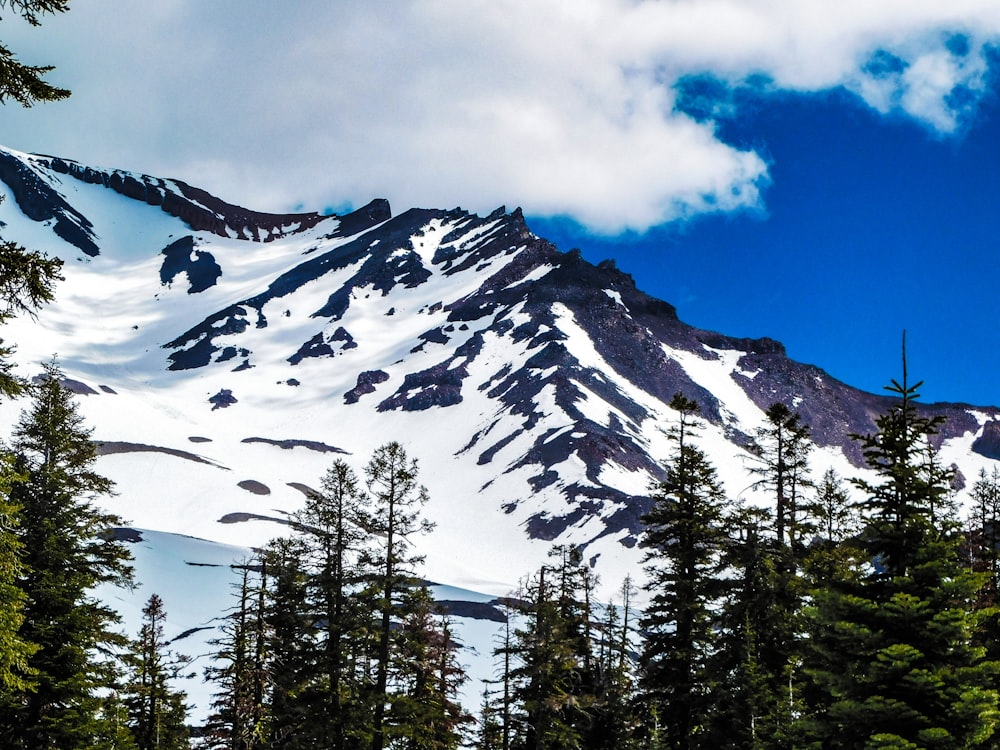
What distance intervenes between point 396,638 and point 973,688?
17424 mm

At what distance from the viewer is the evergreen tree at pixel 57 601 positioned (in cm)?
2047

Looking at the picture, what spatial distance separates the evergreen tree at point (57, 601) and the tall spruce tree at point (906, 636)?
16495 millimetres

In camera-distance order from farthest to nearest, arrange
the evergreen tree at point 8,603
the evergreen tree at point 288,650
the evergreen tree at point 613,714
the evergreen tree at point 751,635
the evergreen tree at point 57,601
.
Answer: the evergreen tree at point 613,714, the evergreen tree at point 288,650, the evergreen tree at point 751,635, the evergreen tree at point 57,601, the evergreen tree at point 8,603

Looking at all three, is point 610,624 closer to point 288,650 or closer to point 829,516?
point 829,516

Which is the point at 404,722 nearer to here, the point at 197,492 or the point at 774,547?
the point at 774,547

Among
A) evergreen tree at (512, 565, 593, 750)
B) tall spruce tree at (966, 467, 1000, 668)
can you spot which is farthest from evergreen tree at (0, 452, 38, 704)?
evergreen tree at (512, 565, 593, 750)

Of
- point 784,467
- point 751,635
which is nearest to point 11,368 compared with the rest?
point 751,635

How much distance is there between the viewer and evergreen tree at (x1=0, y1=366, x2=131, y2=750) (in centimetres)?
2047

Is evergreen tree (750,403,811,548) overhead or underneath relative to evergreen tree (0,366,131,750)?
overhead

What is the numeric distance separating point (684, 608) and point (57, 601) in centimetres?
1634

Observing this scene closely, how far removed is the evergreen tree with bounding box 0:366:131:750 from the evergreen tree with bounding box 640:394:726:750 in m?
14.7

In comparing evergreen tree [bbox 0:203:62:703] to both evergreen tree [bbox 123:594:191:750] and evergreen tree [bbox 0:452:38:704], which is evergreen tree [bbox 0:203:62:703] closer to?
evergreen tree [bbox 0:452:38:704]

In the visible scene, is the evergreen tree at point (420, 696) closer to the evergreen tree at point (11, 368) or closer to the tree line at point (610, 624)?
the tree line at point (610, 624)

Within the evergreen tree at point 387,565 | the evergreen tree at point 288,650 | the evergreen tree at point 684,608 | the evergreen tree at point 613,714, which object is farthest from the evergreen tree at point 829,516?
the evergreen tree at point 288,650
